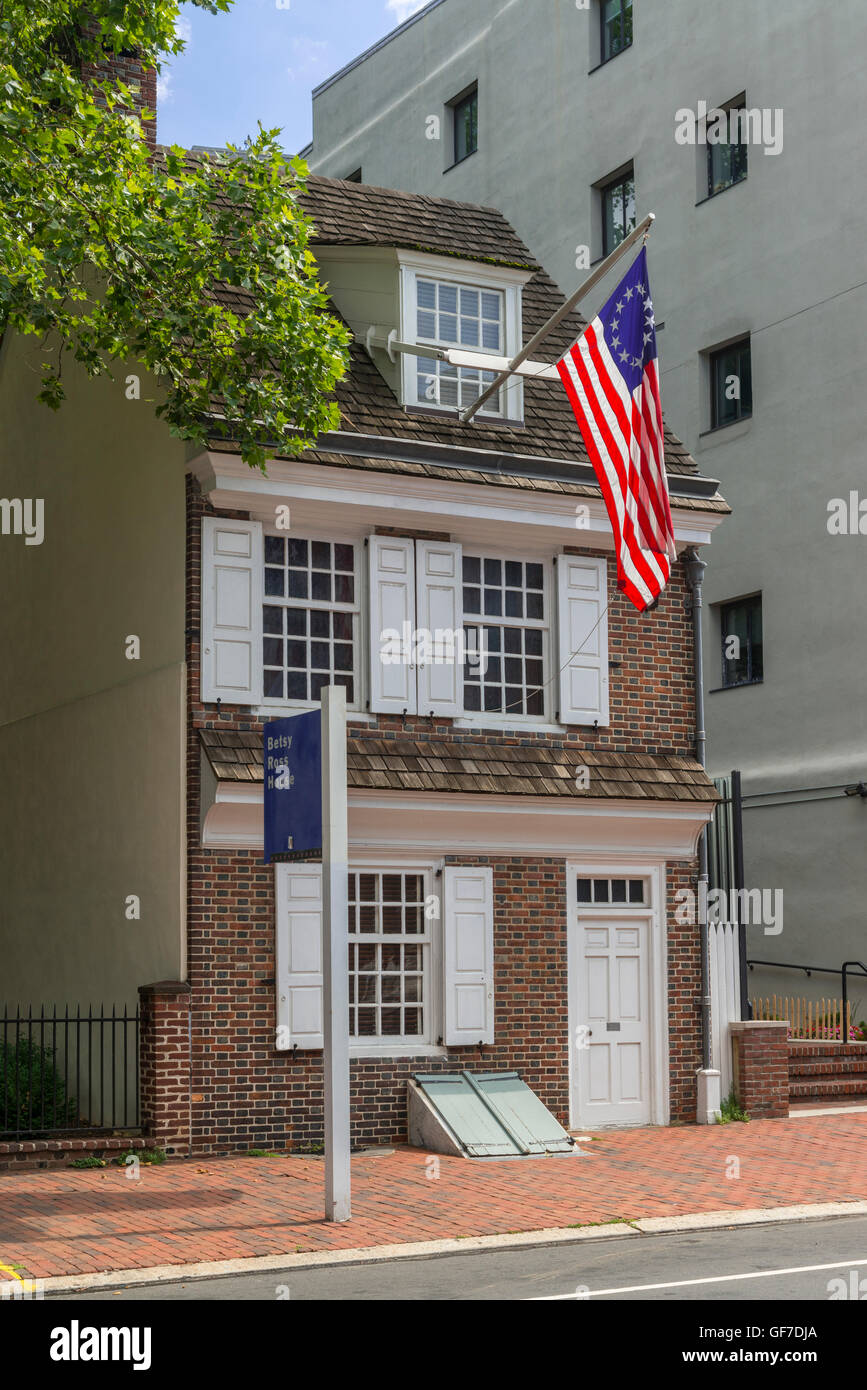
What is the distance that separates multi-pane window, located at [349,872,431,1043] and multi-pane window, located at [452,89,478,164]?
21.4 metres

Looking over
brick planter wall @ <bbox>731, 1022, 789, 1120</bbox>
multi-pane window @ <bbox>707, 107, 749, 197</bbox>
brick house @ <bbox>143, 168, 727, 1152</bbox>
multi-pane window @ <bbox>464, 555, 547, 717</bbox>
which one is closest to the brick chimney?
brick house @ <bbox>143, 168, 727, 1152</bbox>

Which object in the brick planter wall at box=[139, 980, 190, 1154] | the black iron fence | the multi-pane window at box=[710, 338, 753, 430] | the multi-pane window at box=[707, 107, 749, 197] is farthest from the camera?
the multi-pane window at box=[707, 107, 749, 197]

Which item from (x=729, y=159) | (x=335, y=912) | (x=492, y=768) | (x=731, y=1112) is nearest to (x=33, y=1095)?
(x=492, y=768)

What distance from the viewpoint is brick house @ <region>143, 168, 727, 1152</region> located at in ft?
51.4

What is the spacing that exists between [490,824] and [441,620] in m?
2.13

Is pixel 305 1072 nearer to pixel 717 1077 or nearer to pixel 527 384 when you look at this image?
pixel 717 1077

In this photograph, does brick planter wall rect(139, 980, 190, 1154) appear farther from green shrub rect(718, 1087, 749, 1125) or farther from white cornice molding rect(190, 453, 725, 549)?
green shrub rect(718, 1087, 749, 1125)

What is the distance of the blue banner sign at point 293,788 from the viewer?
41.1 ft

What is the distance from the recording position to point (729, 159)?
2702 centimetres

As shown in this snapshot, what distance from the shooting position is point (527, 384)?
18812mm

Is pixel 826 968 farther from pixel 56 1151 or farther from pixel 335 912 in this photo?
pixel 335 912

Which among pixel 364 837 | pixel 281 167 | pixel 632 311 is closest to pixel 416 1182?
pixel 364 837

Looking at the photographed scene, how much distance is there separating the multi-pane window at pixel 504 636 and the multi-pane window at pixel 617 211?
13.5 metres

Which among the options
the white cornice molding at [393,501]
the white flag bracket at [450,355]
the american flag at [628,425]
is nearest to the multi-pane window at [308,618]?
the white cornice molding at [393,501]
